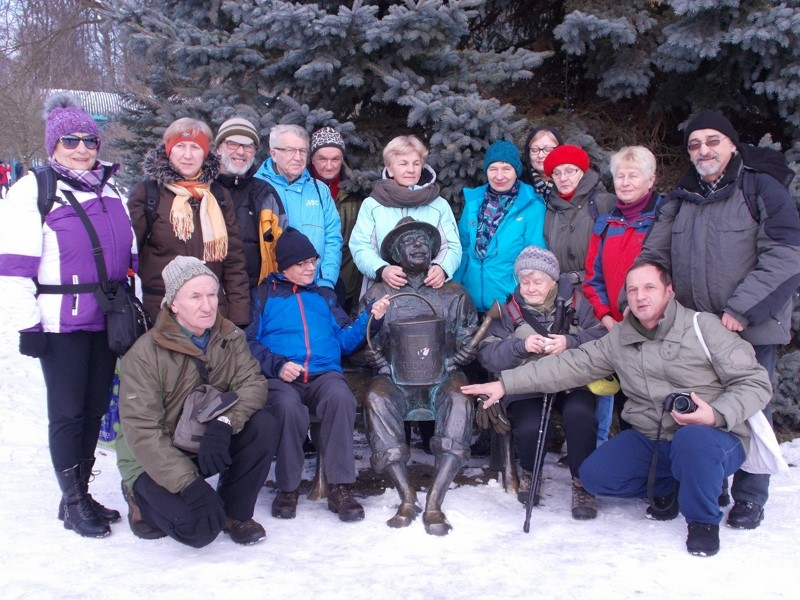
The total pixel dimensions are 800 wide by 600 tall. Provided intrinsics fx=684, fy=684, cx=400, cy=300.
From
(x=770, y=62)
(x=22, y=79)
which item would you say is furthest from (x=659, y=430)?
(x=22, y=79)

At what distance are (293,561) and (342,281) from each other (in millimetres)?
2406

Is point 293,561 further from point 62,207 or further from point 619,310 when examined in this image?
point 619,310

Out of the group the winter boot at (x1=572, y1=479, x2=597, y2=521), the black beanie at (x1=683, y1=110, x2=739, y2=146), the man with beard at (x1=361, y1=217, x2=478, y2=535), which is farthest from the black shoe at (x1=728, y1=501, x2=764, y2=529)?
the black beanie at (x1=683, y1=110, x2=739, y2=146)

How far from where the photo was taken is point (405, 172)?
4664 mm

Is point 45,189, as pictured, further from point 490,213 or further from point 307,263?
point 490,213

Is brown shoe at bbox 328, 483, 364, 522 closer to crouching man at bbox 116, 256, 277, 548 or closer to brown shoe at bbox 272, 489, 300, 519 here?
brown shoe at bbox 272, 489, 300, 519

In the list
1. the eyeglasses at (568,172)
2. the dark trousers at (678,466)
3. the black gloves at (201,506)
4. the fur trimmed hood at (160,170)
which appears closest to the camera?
the black gloves at (201,506)

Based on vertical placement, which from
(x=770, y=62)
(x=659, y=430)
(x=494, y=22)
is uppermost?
(x=494, y=22)

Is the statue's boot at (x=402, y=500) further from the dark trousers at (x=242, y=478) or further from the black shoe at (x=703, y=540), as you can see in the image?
the black shoe at (x=703, y=540)

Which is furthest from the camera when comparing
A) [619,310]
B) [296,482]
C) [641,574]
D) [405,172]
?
[405,172]

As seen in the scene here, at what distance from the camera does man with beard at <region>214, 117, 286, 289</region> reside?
439cm

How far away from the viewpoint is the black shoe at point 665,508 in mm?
3828

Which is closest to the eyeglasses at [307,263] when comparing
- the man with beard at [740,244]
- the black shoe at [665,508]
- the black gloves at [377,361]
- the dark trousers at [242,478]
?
the black gloves at [377,361]

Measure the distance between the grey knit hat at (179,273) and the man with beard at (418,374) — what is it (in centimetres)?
120
